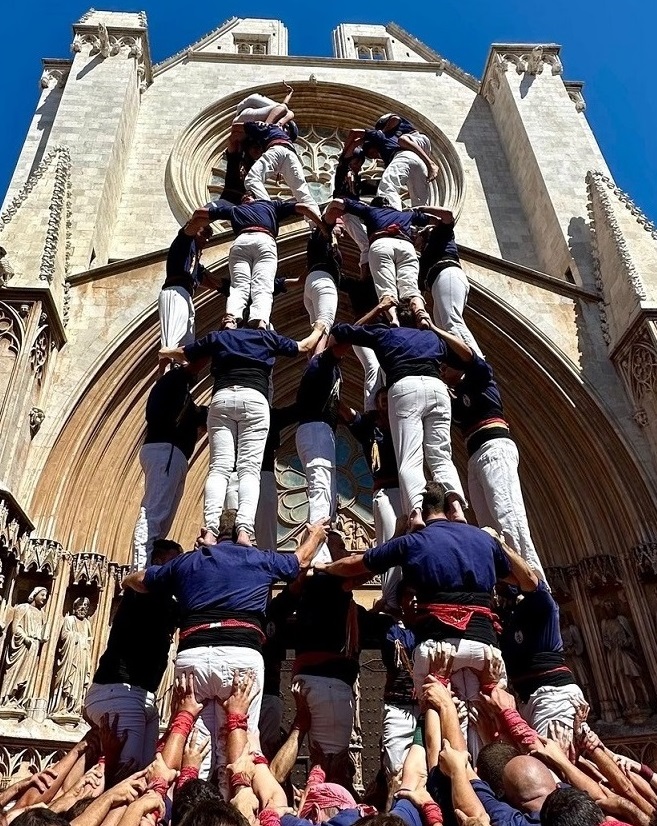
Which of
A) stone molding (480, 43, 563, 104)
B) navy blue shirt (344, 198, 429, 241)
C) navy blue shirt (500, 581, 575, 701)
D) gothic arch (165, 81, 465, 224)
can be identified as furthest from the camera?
stone molding (480, 43, 563, 104)

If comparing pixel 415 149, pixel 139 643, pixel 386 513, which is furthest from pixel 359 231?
pixel 139 643

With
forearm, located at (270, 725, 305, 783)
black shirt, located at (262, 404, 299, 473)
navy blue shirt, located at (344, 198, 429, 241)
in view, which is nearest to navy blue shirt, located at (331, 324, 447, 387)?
black shirt, located at (262, 404, 299, 473)

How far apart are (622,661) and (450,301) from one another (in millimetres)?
4594

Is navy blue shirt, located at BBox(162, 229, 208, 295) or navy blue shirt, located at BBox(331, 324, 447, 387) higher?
navy blue shirt, located at BBox(162, 229, 208, 295)

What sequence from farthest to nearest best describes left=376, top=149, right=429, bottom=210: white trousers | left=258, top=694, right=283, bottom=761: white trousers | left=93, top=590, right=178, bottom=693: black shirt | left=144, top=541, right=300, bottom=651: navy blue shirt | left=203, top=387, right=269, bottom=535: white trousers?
left=376, top=149, right=429, bottom=210: white trousers → left=203, top=387, right=269, bottom=535: white trousers → left=258, top=694, right=283, bottom=761: white trousers → left=93, top=590, right=178, bottom=693: black shirt → left=144, top=541, right=300, bottom=651: navy blue shirt

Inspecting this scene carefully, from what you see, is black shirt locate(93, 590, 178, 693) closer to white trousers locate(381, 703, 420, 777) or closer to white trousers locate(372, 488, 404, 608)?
white trousers locate(381, 703, 420, 777)

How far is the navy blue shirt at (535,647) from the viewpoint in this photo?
→ 15.8 feet

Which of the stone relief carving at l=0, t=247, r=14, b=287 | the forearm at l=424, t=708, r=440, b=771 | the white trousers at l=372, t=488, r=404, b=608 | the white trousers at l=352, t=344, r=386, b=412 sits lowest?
the forearm at l=424, t=708, r=440, b=771

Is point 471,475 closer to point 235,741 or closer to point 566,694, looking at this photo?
point 566,694

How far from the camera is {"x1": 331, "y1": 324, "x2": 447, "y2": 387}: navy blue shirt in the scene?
18.4ft

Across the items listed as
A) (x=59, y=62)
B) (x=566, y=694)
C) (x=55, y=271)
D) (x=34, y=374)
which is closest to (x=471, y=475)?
(x=566, y=694)

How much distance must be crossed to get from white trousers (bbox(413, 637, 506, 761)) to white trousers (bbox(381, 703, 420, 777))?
559 mm

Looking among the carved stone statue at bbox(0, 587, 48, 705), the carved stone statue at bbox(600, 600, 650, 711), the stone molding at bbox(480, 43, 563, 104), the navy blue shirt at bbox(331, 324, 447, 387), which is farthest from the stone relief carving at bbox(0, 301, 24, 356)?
the stone molding at bbox(480, 43, 563, 104)

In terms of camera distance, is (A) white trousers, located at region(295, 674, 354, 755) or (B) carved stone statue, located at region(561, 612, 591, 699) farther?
(B) carved stone statue, located at region(561, 612, 591, 699)
